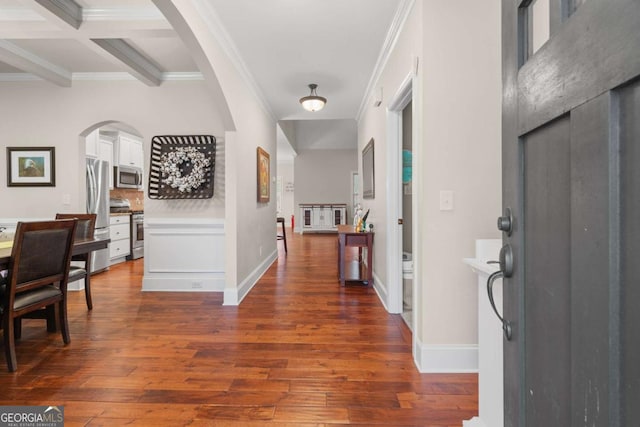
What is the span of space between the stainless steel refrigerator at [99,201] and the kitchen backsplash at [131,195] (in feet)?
3.40

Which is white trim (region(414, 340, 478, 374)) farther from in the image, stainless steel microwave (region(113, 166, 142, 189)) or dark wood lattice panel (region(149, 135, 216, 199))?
stainless steel microwave (region(113, 166, 142, 189))

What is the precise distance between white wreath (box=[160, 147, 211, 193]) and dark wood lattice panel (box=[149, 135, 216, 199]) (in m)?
0.03

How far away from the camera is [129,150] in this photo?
225 inches

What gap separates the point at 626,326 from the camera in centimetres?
49

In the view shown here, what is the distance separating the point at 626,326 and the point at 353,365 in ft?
5.81

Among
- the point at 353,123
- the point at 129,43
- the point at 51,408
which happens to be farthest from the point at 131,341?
the point at 353,123

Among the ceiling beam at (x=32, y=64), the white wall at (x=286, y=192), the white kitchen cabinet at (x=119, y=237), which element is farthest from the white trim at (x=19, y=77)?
the white wall at (x=286, y=192)

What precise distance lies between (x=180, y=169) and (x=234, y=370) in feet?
8.15

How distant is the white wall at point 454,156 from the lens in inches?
76.3

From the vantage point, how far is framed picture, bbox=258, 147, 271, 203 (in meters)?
4.36

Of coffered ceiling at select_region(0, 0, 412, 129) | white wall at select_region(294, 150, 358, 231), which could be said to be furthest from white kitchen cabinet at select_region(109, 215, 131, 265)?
white wall at select_region(294, 150, 358, 231)

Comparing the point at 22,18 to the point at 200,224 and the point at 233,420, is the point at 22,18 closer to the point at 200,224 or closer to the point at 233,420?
the point at 200,224

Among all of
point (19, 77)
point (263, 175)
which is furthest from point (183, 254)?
point (19, 77)

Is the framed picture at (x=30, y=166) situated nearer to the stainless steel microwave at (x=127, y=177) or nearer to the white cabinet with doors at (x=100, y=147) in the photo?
the white cabinet with doors at (x=100, y=147)
